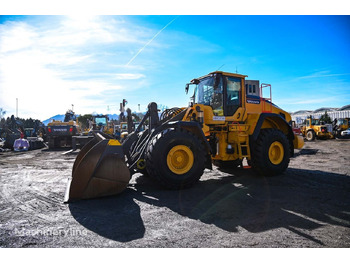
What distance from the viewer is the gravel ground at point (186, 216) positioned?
2.67 meters

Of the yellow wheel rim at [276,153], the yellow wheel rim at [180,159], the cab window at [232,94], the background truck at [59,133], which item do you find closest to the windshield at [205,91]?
the cab window at [232,94]

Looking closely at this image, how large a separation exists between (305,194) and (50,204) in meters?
4.80

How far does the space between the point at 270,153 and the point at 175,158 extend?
3012mm

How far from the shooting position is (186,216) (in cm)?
342

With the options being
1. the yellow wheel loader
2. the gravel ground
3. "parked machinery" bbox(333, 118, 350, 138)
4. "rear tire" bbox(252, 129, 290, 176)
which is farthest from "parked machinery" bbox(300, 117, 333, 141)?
the gravel ground

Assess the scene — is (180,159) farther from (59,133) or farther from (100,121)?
(100,121)

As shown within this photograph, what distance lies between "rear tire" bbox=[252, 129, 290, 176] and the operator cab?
1.11m

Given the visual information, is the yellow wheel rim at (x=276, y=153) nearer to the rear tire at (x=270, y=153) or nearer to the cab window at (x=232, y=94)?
the rear tire at (x=270, y=153)

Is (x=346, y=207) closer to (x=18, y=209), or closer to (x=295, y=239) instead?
(x=295, y=239)

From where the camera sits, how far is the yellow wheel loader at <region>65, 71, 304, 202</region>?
4.27m

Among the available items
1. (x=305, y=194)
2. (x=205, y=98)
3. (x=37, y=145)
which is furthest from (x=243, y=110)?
(x=37, y=145)

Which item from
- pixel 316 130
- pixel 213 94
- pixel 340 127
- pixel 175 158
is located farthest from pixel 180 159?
pixel 340 127
